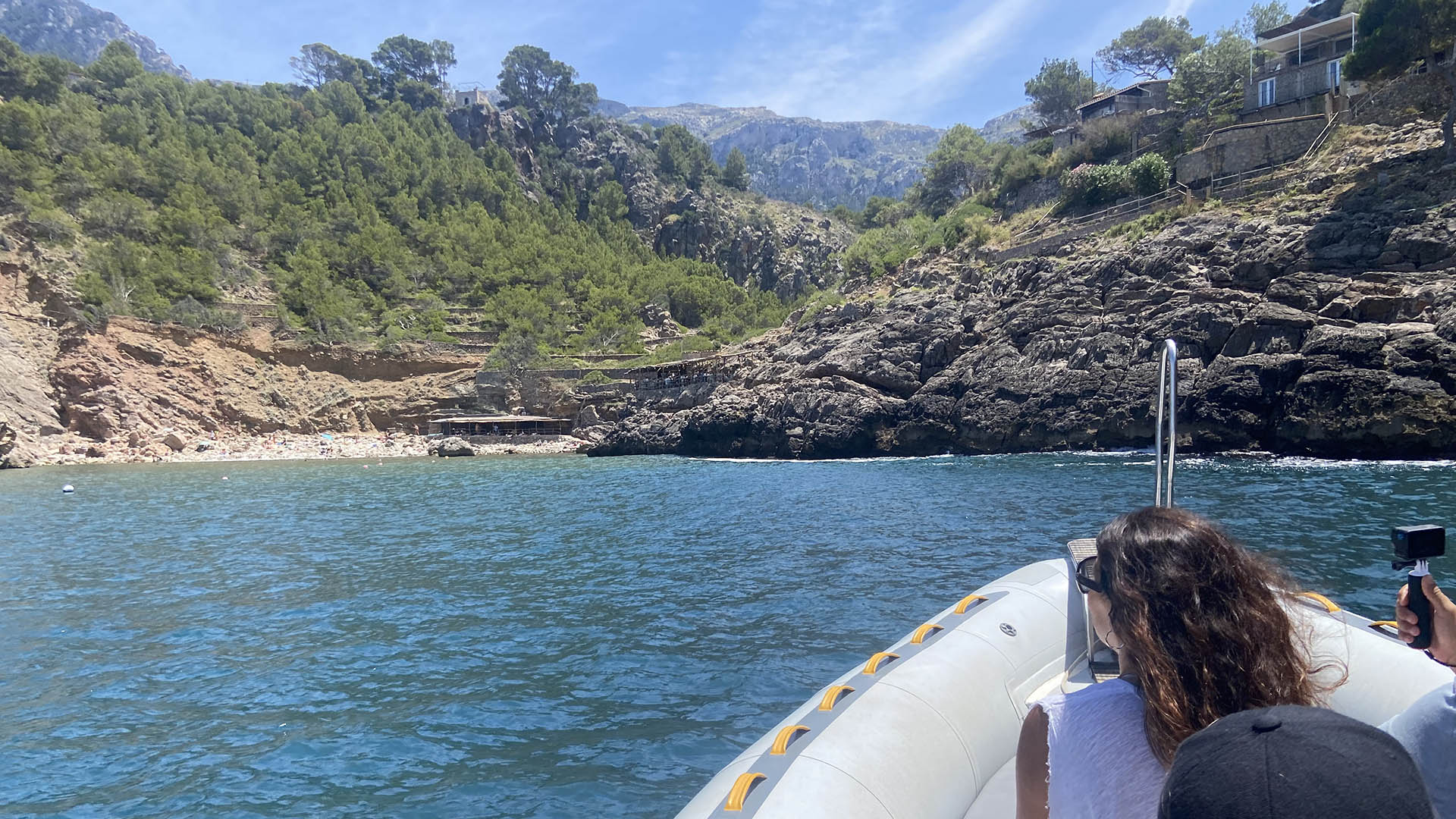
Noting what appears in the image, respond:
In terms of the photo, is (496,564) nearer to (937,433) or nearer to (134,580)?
(134,580)

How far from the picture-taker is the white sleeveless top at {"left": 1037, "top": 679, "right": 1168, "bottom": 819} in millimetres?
1583

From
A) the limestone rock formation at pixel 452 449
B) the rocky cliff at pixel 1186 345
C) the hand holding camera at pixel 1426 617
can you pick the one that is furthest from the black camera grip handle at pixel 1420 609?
the limestone rock formation at pixel 452 449

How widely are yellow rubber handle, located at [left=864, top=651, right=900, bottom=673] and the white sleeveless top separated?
236 centimetres

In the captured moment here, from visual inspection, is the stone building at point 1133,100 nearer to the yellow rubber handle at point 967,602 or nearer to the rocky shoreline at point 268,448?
the rocky shoreline at point 268,448

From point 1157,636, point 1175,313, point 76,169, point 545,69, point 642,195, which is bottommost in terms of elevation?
point 1157,636

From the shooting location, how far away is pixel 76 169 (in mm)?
46719

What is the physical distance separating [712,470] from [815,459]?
17.6 ft

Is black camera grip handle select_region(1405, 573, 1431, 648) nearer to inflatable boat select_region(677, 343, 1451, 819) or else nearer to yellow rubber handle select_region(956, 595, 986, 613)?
inflatable boat select_region(677, 343, 1451, 819)

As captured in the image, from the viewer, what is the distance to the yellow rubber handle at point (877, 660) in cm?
407

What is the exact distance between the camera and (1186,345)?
2327cm

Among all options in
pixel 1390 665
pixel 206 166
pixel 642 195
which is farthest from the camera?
pixel 642 195

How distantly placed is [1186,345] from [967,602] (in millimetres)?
22373

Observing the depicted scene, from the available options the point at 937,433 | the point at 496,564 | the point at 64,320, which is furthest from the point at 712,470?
the point at 64,320

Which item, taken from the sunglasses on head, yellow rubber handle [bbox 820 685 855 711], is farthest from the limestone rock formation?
the sunglasses on head
